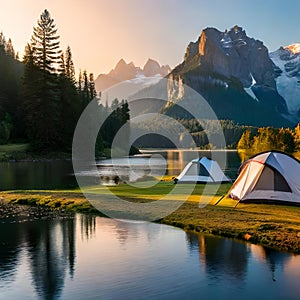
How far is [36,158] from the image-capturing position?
98.6 meters

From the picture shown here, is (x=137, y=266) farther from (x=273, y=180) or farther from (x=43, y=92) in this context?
(x=43, y=92)

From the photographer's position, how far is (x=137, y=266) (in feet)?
54.6

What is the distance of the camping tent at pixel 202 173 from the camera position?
142 feet

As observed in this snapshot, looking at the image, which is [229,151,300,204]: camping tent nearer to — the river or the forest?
the river

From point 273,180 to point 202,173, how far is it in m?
15.6

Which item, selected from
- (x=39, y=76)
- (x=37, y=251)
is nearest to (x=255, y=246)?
(x=37, y=251)

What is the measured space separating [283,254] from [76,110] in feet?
345

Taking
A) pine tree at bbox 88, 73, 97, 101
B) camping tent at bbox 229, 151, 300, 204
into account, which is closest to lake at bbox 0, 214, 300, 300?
camping tent at bbox 229, 151, 300, 204

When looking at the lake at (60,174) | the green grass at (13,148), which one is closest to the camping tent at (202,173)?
the lake at (60,174)

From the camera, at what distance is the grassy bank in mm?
20266

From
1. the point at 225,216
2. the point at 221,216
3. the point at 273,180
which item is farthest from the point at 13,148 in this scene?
the point at 225,216

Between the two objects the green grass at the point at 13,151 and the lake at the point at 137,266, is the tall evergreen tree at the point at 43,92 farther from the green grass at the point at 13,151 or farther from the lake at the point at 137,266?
the lake at the point at 137,266

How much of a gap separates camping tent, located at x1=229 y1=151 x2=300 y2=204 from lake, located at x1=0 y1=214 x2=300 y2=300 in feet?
26.0

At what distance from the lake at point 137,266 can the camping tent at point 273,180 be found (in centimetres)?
792
